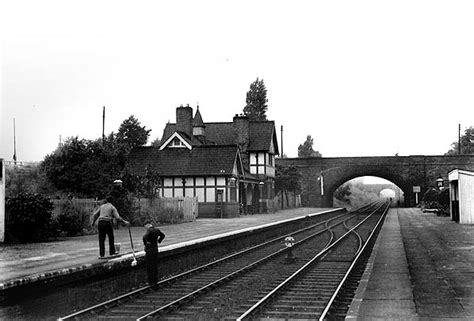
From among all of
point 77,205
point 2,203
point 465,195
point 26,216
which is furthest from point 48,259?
point 465,195

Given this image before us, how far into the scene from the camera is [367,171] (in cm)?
6338

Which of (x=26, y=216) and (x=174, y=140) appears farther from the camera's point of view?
(x=174, y=140)

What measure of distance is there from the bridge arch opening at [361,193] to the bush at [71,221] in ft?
209

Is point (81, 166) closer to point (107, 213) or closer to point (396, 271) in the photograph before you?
point (107, 213)

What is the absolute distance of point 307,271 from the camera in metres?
14.8

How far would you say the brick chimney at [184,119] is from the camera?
156 ft

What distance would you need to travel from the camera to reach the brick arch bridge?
61812 mm

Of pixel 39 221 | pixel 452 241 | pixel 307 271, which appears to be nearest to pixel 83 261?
pixel 307 271

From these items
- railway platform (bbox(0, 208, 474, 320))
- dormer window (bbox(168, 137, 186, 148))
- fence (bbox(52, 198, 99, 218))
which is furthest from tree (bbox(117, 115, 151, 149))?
railway platform (bbox(0, 208, 474, 320))

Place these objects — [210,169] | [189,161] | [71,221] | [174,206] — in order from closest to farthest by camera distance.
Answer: [71,221] → [174,206] → [210,169] → [189,161]

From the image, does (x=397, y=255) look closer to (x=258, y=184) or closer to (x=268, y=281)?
(x=268, y=281)

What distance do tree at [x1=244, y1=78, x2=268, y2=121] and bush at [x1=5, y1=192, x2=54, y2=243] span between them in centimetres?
5313

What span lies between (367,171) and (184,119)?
80.9ft

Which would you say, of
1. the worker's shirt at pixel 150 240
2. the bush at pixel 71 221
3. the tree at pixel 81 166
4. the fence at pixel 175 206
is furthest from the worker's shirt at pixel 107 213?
the tree at pixel 81 166
